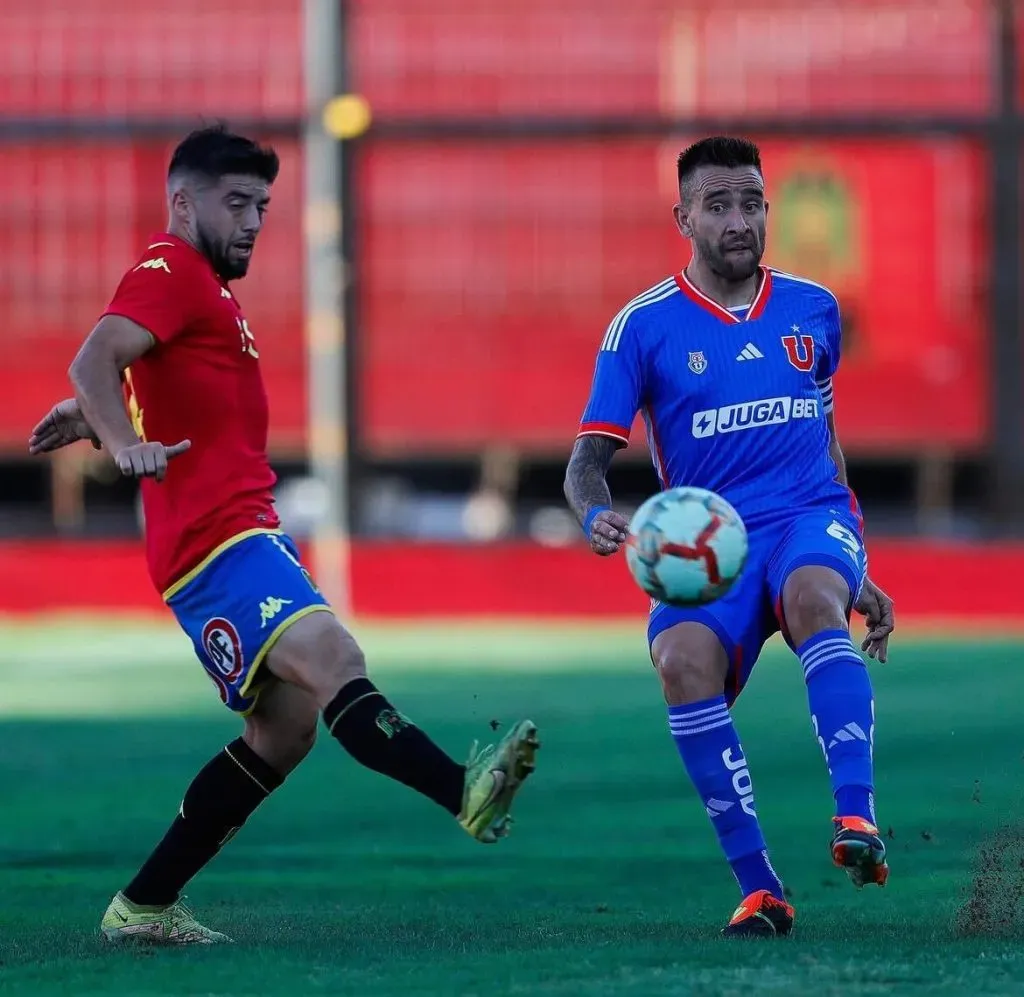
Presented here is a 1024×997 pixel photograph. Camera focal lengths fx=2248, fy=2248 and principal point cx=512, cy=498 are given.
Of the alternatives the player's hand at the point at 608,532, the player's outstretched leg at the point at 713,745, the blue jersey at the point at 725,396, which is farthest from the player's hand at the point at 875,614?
the player's hand at the point at 608,532

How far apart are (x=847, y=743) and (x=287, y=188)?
1867cm

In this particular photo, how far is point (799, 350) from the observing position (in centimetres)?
617

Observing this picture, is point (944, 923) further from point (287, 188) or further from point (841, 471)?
point (287, 188)

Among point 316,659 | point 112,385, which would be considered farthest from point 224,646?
point 112,385

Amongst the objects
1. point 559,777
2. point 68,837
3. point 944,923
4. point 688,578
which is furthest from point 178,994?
point 559,777

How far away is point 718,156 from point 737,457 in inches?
32.5

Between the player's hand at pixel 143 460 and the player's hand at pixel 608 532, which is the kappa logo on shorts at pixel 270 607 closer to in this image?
the player's hand at pixel 143 460

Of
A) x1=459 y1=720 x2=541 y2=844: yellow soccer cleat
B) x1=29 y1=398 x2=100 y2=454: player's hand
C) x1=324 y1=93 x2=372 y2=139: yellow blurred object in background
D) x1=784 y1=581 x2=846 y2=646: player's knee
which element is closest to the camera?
x1=459 y1=720 x2=541 y2=844: yellow soccer cleat

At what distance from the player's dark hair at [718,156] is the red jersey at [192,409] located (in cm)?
133

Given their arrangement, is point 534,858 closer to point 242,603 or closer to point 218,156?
point 242,603

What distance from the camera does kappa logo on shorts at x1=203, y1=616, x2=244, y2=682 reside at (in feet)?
18.4

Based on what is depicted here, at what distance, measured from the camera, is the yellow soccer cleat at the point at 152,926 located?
19.1 feet

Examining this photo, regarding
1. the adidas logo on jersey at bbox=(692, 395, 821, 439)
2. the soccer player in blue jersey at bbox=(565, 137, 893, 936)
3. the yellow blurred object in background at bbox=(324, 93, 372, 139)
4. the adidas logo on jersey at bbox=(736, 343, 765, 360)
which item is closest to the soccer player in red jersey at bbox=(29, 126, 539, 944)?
the soccer player in blue jersey at bbox=(565, 137, 893, 936)

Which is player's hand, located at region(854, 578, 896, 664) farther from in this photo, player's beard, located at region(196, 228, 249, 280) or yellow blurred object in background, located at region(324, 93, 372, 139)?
yellow blurred object in background, located at region(324, 93, 372, 139)
